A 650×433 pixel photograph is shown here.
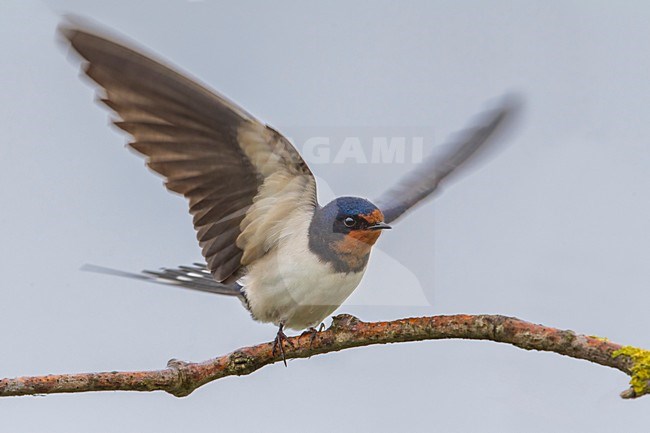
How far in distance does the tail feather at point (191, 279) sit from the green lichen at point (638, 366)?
0.71 meters

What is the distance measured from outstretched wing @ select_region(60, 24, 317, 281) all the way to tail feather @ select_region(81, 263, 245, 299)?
0.32 ft

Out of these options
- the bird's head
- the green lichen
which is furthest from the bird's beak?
the green lichen

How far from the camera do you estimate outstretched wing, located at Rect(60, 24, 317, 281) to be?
1.29 metres

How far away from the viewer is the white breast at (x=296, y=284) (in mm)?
1411

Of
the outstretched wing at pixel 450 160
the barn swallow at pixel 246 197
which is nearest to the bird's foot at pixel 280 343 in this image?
the barn swallow at pixel 246 197

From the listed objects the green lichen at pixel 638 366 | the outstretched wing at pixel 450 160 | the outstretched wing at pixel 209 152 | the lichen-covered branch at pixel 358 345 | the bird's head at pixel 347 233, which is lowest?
the green lichen at pixel 638 366

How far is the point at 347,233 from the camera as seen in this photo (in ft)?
4.69

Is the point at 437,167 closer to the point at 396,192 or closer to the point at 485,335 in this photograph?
the point at 396,192

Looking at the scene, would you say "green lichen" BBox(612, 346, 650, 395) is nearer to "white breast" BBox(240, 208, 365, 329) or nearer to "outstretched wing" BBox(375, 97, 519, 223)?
"white breast" BBox(240, 208, 365, 329)

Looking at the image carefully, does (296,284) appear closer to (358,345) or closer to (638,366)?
(358,345)

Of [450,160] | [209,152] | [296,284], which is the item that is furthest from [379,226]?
[450,160]

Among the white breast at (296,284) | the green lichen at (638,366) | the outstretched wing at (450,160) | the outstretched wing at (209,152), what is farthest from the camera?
the outstretched wing at (450,160)

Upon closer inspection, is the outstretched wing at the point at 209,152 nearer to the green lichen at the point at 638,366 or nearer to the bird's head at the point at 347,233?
the bird's head at the point at 347,233

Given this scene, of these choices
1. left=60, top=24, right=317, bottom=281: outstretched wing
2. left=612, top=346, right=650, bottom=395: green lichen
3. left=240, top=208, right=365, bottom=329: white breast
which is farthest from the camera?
left=240, top=208, right=365, bottom=329: white breast
